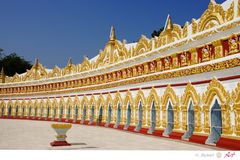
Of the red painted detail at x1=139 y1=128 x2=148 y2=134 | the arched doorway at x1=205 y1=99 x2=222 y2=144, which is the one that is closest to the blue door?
the red painted detail at x1=139 y1=128 x2=148 y2=134

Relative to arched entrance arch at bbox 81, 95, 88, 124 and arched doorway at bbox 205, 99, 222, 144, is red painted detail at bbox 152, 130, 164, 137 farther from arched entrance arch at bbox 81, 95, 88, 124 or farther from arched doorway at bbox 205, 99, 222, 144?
arched entrance arch at bbox 81, 95, 88, 124

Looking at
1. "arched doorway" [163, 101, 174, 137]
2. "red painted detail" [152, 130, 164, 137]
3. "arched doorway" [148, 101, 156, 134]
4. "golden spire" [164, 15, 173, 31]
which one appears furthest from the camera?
"arched doorway" [148, 101, 156, 134]

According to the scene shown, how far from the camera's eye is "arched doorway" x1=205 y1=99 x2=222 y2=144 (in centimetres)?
977

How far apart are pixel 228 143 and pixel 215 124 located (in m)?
1.13

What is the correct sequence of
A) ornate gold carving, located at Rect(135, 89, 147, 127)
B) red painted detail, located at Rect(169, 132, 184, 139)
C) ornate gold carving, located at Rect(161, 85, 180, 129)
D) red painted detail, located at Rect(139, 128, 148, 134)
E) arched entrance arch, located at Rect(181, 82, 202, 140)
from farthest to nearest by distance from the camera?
1. ornate gold carving, located at Rect(135, 89, 147, 127)
2. red painted detail, located at Rect(139, 128, 148, 134)
3. ornate gold carving, located at Rect(161, 85, 180, 129)
4. red painted detail, located at Rect(169, 132, 184, 139)
5. arched entrance arch, located at Rect(181, 82, 202, 140)

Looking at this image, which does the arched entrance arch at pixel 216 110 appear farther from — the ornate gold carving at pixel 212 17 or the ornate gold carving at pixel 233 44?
the ornate gold carving at pixel 212 17

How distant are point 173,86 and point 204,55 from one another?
2.27 metres

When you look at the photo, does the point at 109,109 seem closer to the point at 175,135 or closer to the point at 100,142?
the point at 175,135

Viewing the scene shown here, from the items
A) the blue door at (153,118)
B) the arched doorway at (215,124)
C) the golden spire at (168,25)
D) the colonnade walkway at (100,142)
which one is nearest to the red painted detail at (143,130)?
the blue door at (153,118)

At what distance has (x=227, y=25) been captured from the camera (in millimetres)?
9344

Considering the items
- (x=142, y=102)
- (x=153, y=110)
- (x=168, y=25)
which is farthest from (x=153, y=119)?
(x=168, y=25)

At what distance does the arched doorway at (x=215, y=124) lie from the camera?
9.77 metres

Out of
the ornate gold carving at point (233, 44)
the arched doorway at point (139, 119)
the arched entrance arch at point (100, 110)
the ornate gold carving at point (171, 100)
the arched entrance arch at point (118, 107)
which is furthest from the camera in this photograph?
the arched entrance arch at point (100, 110)
